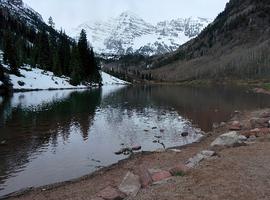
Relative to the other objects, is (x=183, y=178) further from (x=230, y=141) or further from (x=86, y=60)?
(x=86, y=60)

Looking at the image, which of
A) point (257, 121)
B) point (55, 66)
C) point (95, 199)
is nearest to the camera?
point (95, 199)

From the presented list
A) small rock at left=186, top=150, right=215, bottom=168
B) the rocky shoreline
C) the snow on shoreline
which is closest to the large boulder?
the rocky shoreline

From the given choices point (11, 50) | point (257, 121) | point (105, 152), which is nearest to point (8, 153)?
point (105, 152)

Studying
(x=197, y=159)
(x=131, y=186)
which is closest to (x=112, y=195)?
(x=131, y=186)

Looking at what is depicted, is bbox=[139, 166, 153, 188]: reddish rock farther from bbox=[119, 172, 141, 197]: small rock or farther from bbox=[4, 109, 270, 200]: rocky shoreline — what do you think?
bbox=[119, 172, 141, 197]: small rock

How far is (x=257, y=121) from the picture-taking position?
4328 cm

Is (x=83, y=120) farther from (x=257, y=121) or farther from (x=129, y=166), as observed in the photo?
(x=129, y=166)

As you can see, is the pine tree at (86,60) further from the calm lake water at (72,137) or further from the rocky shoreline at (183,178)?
the rocky shoreline at (183,178)

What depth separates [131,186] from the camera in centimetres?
1983

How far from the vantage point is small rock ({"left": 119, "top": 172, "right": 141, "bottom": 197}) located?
18.8 meters

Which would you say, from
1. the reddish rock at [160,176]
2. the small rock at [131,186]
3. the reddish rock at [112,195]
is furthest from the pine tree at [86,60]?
Result: the reddish rock at [112,195]

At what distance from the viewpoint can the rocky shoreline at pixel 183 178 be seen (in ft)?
56.9

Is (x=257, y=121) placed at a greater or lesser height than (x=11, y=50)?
lesser

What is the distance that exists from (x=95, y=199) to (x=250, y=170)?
842 cm
